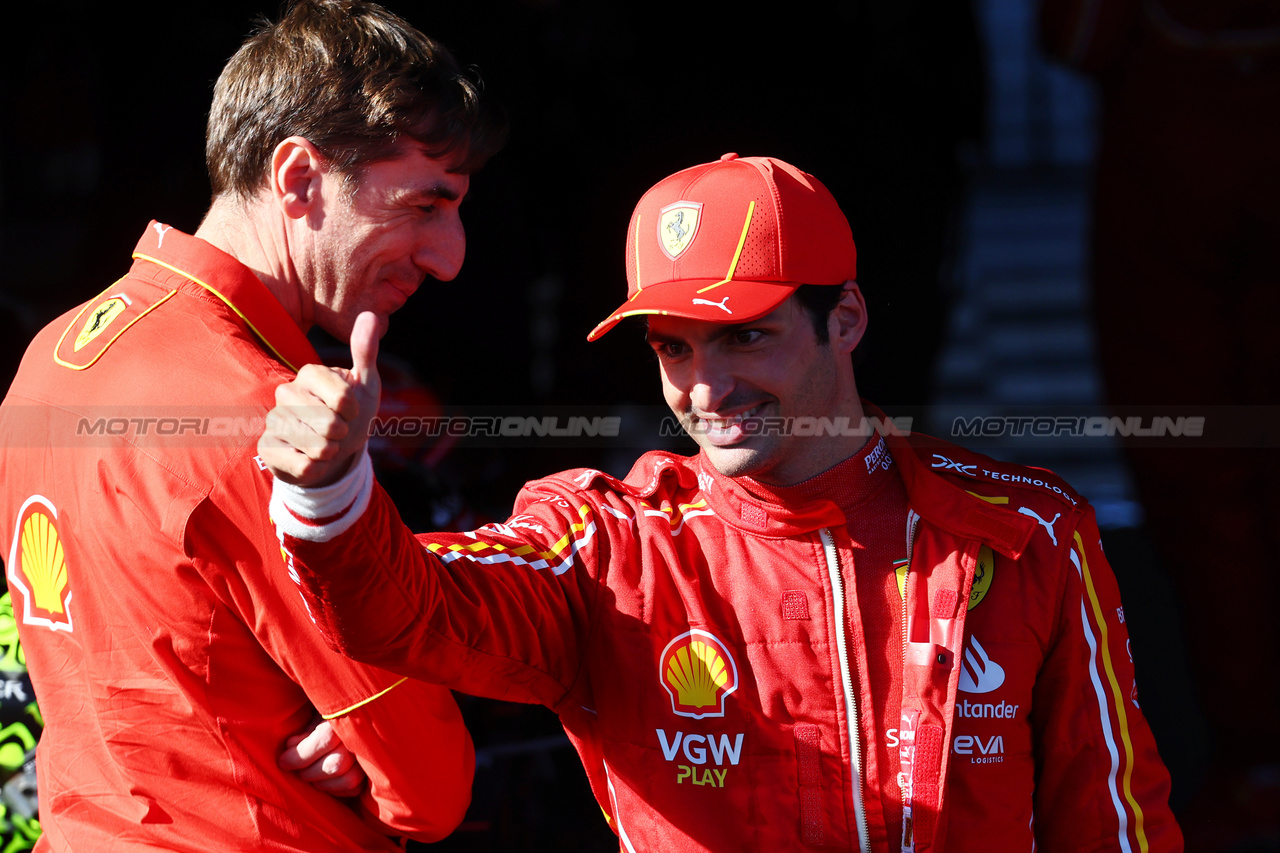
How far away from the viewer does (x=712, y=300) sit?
1.41 metres

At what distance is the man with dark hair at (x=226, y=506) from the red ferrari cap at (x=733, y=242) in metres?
0.29

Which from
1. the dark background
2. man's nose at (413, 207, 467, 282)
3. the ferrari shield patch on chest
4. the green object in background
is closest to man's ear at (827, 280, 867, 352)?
man's nose at (413, 207, 467, 282)

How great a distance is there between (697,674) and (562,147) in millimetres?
1892

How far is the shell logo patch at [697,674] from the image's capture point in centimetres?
142

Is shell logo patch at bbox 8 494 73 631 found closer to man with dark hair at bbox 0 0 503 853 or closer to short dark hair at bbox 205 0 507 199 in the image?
man with dark hair at bbox 0 0 503 853

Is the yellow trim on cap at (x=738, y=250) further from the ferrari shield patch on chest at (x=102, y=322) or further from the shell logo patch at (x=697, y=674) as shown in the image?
the ferrari shield patch on chest at (x=102, y=322)

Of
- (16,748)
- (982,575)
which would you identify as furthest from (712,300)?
(16,748)

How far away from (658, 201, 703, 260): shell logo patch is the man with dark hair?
0.29 m

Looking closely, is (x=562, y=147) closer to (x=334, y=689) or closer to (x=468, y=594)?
(x=468, y=594)

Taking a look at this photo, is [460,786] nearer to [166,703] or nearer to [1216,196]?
[166,703]

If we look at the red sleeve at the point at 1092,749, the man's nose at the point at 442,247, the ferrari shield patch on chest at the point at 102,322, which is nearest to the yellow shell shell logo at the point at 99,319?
the ferrari shield patch on chest at the point at 102,322

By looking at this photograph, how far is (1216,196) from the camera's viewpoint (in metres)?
2.79

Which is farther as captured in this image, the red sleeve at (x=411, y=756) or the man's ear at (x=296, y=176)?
the man's ear at (x=296, y=176)

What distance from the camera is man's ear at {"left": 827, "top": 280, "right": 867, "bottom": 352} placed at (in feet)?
5.17
